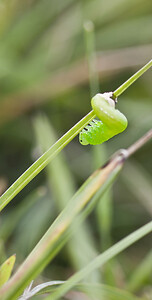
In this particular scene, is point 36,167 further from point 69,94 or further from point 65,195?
point 69,94

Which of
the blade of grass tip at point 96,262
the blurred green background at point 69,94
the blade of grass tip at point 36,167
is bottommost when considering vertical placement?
the blade of grass tip at point 96,262

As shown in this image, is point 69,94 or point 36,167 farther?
point 69,94

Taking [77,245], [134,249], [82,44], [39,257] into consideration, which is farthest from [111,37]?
[39,257]

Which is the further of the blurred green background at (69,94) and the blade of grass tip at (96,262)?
the blurred green background at (69,94)

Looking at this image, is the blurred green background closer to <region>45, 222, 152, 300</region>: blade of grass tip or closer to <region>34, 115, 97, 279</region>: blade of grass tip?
<region>34, 115, 97, 279</region>: blade of grass tip

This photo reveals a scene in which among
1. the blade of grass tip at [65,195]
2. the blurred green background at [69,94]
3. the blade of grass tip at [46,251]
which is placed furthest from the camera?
the blurred green background at [69,94]

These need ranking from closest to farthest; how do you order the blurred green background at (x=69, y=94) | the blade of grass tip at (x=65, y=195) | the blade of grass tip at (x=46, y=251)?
1. the blade of grass tip at (x=46, y=251)
2. the blade of grass tip at (x=65, y=195)
3. the blurred green background at (x=69, y=94)

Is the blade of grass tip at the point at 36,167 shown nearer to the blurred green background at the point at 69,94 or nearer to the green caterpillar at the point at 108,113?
the green caterpillar at the point at 108,113

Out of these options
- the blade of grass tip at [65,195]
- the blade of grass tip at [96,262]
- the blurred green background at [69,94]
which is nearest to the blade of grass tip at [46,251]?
the blade of grass tip at [96,262]

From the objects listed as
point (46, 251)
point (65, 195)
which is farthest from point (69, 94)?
point (46, 251)
